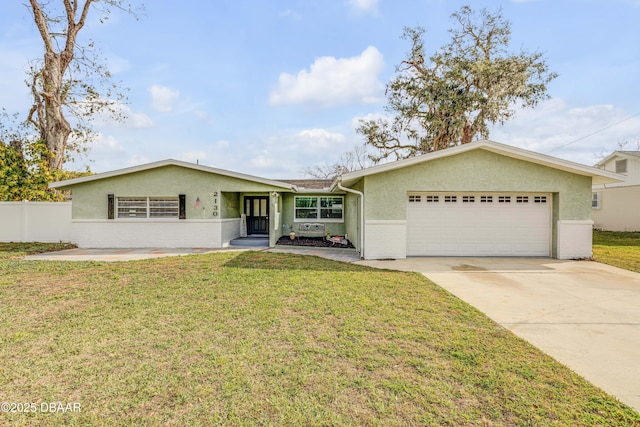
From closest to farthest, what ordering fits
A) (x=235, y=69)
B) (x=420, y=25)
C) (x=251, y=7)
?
(x=251, y=7), (x=235, y=69), (x=420, y=25)

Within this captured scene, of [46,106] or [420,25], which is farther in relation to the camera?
[420,25]

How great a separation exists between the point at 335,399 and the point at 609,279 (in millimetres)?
8115

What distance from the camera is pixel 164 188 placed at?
12719 mm

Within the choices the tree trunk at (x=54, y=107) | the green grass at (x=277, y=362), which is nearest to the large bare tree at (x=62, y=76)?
the tree trunk at (x=54, y=107)

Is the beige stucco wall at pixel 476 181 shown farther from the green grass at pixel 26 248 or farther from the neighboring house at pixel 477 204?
the green grass at pixel 26 248

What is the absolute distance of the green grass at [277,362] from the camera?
2553mm

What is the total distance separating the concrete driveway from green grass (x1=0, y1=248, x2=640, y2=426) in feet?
1.30

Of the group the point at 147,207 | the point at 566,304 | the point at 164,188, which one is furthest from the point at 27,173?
the point at 566,304

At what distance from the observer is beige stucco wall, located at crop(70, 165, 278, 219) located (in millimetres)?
12719

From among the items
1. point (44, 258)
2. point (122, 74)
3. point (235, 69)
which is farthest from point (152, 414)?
point (122, 74)

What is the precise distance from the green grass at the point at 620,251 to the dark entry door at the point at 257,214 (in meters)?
13.6

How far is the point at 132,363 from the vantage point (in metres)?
3.34

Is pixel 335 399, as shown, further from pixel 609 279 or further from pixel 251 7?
pixel 251 7

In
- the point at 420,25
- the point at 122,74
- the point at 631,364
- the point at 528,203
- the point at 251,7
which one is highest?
the point at 420,25
